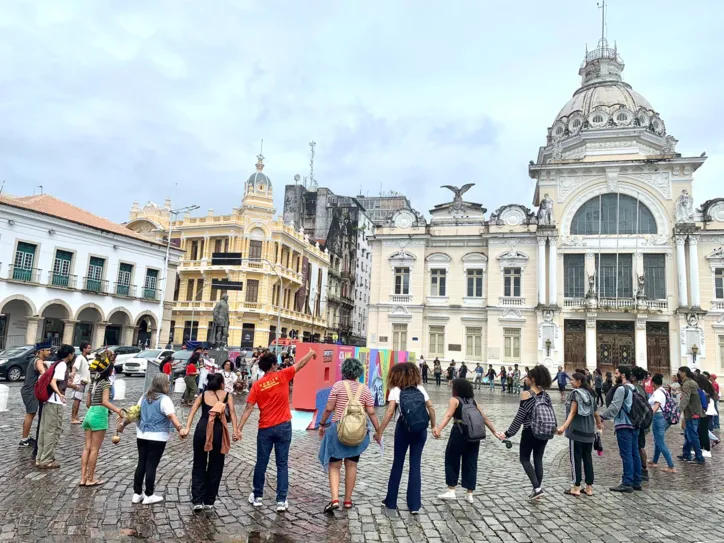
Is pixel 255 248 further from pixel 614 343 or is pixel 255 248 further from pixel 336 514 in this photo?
pixel 336 514

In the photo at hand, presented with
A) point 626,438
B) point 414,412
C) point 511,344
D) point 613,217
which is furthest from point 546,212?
point 414,412

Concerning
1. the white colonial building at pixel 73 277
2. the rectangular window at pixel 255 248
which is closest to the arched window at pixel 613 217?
the rectangular window at pixel 255 248

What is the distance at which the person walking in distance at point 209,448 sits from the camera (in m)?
5.77

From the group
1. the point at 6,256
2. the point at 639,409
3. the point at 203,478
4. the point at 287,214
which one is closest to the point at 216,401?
the point at 203,478

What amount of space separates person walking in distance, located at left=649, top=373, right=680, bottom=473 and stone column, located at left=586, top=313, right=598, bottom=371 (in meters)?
23.8

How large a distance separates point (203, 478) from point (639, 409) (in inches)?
242

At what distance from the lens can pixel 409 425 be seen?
19.3ft

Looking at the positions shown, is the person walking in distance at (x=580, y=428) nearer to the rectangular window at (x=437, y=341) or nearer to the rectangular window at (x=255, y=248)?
the rectangular window at (x=437, y=341)

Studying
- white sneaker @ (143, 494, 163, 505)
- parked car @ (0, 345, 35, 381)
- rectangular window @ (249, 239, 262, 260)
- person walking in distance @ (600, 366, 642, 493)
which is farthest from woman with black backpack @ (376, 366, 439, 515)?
rectangular window @ (249, 239, 262, 260)

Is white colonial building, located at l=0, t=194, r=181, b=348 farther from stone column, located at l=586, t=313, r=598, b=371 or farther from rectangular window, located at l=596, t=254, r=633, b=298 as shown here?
rectangular window, located at l=596, t=254, r=633, b=298

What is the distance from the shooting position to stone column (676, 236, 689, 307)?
30933 mm

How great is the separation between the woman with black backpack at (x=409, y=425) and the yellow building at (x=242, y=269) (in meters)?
36.5

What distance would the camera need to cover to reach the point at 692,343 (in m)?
30.3

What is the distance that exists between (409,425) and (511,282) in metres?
30.0
